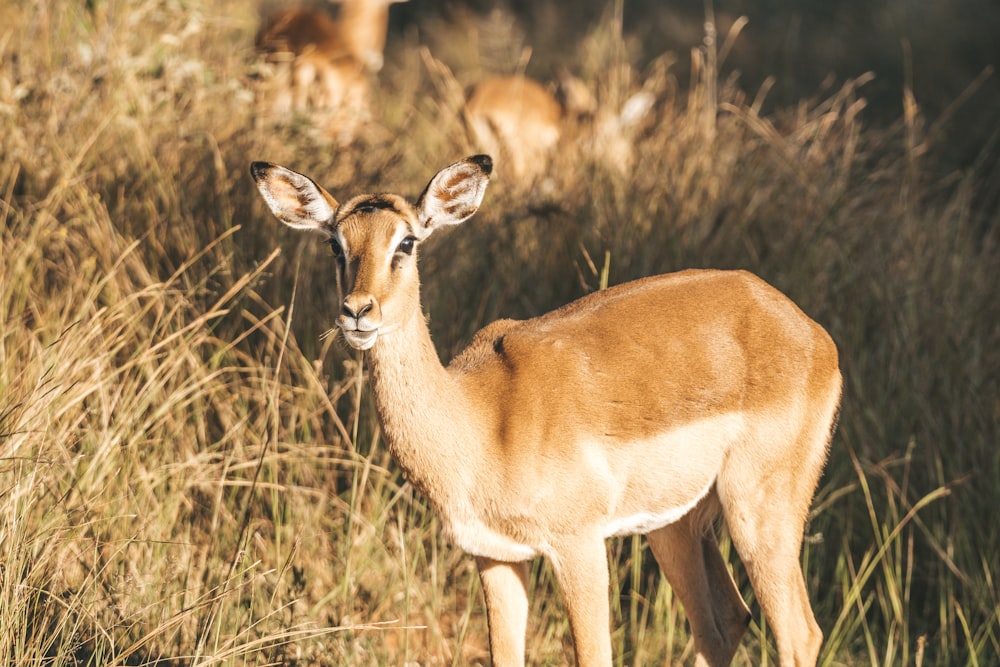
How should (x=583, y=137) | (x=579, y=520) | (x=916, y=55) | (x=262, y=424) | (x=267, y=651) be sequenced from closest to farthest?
(x=579, y=520) < (x=267, y=651) < (x=262, y=424) < (x=583, y=137) < (x=916, y=55)

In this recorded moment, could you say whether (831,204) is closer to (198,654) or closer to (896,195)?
(896,195)

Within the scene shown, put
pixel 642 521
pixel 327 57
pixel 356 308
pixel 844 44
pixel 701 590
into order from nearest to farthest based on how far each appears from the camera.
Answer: pixel 356 308 < pixel 642 521 < pixel 701 590 < pixel 327 57 < pixel 844 44

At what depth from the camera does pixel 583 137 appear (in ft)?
22.9

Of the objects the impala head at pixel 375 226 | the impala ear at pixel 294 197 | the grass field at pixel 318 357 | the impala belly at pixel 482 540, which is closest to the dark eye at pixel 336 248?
the impala head at pixel 375 226

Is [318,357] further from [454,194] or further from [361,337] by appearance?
[361,337]

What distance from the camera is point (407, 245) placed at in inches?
147

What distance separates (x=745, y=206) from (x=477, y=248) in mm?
1423

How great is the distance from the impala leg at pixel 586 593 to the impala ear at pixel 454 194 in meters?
1.06

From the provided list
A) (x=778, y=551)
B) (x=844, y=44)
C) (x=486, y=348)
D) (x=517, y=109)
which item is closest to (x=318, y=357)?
(x=486, y=348)

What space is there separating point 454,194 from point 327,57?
6587 millimetres

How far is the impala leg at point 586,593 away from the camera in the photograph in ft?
12.3

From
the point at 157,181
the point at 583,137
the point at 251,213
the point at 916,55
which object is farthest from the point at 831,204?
the point at 916,55

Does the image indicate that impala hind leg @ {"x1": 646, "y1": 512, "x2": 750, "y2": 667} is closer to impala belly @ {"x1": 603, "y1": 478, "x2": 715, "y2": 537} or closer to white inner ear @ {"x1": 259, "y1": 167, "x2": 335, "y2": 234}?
impala belly @ {"x1": 603, "y1": 478, "x2": 715, "y2": 537}

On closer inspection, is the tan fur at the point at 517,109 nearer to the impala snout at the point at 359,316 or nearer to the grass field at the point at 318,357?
the grass field at the point at 318,357
